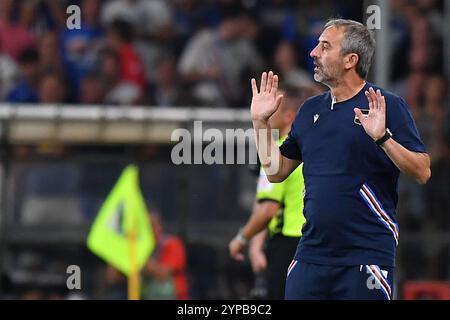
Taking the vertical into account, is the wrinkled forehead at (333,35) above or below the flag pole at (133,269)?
above

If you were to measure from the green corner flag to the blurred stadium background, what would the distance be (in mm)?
88

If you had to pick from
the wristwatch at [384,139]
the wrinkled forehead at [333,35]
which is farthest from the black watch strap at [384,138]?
the wrinkled forehead at [333,35]

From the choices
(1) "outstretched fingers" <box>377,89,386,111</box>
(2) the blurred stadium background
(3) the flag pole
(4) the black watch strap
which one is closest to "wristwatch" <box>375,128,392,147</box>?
(4) the black watch strap

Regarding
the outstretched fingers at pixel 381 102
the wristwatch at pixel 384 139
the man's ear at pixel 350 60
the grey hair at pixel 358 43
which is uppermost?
the grey hair at pixel 358 43

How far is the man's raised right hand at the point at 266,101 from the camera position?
19.4 feet

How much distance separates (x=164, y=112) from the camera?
1194cm

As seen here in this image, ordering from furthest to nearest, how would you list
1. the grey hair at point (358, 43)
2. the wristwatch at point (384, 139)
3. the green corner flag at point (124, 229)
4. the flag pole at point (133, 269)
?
the green corner flag at point (124, 229), the flag pole at point (133, 269), the grey hair at point (358, 43), the wristwatch at point (384, 139)

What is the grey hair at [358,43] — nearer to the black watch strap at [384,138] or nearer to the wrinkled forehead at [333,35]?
the wrinkled forehead at [333,35]

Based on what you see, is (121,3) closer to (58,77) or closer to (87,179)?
(58,77)

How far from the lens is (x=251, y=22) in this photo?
44.8ft

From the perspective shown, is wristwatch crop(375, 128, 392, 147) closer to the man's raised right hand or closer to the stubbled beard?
the stubbled beard

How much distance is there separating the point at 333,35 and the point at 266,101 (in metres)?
0.47

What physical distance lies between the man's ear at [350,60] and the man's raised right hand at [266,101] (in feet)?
1.19

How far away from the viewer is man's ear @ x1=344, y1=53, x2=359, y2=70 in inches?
231
